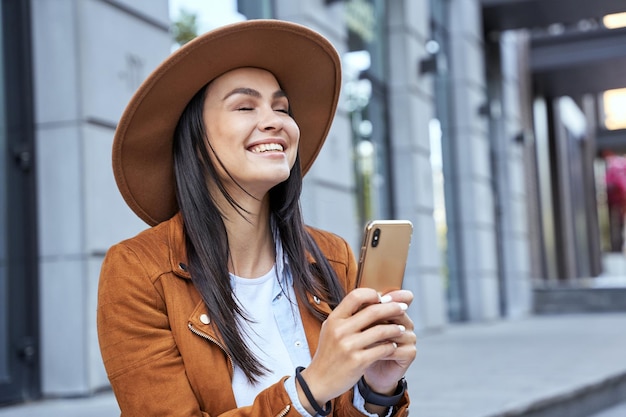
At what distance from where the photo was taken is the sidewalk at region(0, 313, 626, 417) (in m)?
4.33

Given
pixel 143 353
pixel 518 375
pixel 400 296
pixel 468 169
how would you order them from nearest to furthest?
pixel 400 296 < pixel 143 353 < pixel 518 375 < pixel 468 169

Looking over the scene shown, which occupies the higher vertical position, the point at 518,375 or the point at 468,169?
the point at 468,169

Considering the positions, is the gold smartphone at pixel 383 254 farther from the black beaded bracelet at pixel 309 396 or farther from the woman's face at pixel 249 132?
the woman's face at pixel 249 132

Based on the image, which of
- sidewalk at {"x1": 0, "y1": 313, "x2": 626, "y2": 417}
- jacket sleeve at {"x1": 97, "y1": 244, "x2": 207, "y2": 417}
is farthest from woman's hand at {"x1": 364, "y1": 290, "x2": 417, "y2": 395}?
sidewalk at {"x1": 0, "y1": 313, "x2": 626, "y2": 417}

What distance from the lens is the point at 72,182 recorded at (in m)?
4.97

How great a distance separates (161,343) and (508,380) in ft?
12.2

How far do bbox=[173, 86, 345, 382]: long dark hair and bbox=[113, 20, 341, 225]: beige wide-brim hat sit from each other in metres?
0.07

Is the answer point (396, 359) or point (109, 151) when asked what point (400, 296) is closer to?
point (396, 359)

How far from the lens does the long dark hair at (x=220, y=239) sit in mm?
2061

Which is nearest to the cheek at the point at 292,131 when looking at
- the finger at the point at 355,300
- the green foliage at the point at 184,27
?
the finger at the point at 355,300

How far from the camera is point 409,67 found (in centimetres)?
1020

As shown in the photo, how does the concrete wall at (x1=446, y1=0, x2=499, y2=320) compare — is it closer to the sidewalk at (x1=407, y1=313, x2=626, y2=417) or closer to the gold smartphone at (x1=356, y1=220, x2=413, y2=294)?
the sidewalk at (x1=407, y1=313, x2=626, y2=417)

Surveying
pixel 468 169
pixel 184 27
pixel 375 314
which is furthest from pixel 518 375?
pixel 468 169

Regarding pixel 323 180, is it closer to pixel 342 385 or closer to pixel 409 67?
pixel 409 67
